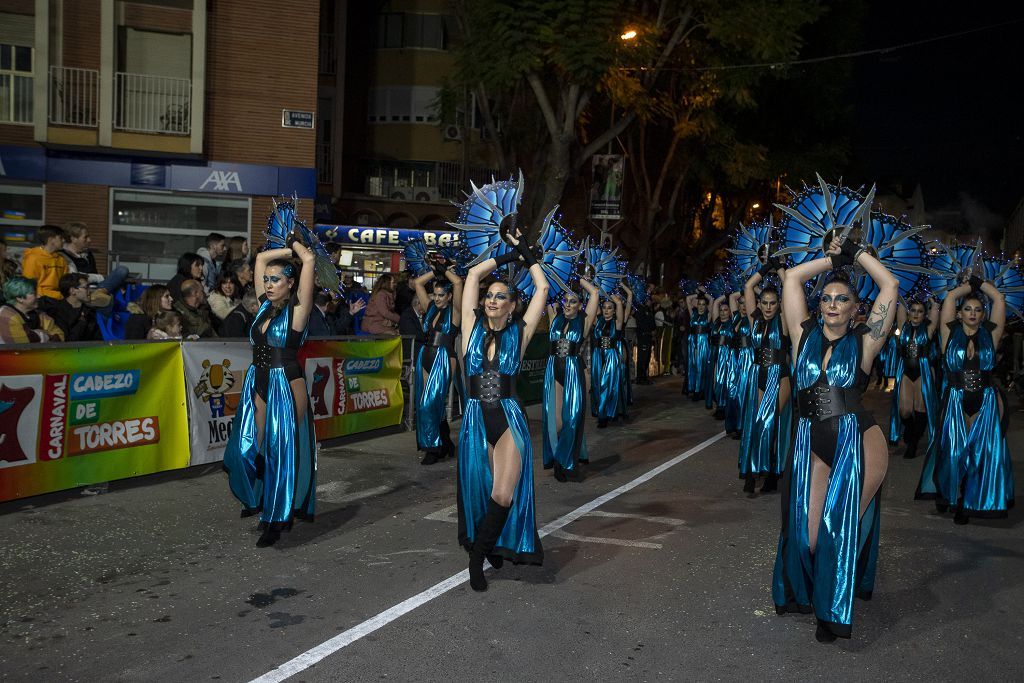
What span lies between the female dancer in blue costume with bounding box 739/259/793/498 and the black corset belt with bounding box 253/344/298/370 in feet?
14.7

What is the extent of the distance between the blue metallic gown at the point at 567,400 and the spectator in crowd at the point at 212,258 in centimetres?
456

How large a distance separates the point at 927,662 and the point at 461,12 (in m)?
19.3

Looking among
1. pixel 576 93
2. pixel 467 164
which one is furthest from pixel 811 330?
pixel 467 164

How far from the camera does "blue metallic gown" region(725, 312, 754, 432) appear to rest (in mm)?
12938

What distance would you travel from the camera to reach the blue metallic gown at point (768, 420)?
976 centimetres

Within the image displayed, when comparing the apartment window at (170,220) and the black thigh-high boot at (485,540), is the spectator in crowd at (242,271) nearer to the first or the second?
the black thigh-high boot at (485,540)

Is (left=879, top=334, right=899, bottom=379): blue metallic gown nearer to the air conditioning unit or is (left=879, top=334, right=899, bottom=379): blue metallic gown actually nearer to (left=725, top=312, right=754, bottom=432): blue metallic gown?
(left=725, top=312, right=754, bottom=432): blue metallic gown

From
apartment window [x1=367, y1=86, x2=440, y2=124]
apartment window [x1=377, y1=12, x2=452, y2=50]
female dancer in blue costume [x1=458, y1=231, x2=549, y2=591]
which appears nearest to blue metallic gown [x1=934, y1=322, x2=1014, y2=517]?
female dancer in blue costume [x1=458, y1=231, x2=549, y2=591]

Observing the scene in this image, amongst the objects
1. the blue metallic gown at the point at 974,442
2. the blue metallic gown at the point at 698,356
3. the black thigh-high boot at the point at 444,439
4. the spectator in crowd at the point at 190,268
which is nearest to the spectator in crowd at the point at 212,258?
the spectator in crowd at the point at 190,268

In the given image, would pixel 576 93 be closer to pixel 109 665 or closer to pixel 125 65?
pixel 125 65

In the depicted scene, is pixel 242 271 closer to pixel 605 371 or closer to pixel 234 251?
pixel 234 251

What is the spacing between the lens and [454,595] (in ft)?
19.4

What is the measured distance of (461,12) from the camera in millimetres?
22016

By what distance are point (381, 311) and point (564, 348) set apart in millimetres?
4764
